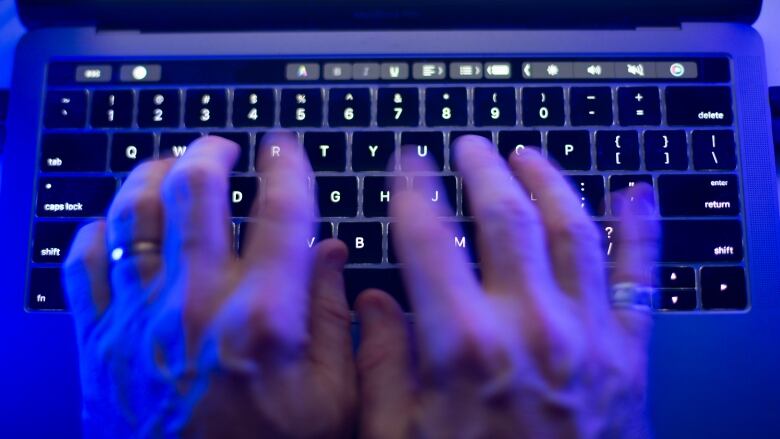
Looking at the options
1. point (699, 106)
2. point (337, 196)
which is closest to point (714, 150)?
point (699, 106)

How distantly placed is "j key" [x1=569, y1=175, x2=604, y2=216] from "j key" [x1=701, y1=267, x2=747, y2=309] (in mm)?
117

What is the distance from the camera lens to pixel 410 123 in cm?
64

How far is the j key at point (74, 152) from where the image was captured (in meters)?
0.64

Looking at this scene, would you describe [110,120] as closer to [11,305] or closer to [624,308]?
[11,305]

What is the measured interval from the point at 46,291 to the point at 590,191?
550mm

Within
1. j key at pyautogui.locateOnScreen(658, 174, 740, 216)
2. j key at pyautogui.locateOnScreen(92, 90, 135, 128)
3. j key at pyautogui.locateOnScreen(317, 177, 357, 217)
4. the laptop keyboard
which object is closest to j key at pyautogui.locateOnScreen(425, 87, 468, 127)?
the laptop keyboard

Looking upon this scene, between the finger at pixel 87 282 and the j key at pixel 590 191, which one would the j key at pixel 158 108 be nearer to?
the finger at pixel 87 282

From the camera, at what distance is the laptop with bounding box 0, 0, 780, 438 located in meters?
0.60

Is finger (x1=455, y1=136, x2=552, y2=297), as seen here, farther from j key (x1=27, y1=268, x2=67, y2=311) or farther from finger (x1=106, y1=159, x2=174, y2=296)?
j key (x1=27, y1=268, x2=67, y2=311)

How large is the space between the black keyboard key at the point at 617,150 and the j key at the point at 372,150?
212 mm

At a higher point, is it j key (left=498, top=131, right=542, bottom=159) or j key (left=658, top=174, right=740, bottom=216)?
j key (left=498, top=131, right=542, bottom=159)

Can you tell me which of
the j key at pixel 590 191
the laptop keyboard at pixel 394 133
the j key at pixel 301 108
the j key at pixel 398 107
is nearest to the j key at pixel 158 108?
the laptop keyboard at pixel 394 133

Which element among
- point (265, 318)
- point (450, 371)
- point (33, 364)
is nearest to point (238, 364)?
point (265, 318)

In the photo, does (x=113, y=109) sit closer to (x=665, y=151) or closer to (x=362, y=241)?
(x=362, y=241)
